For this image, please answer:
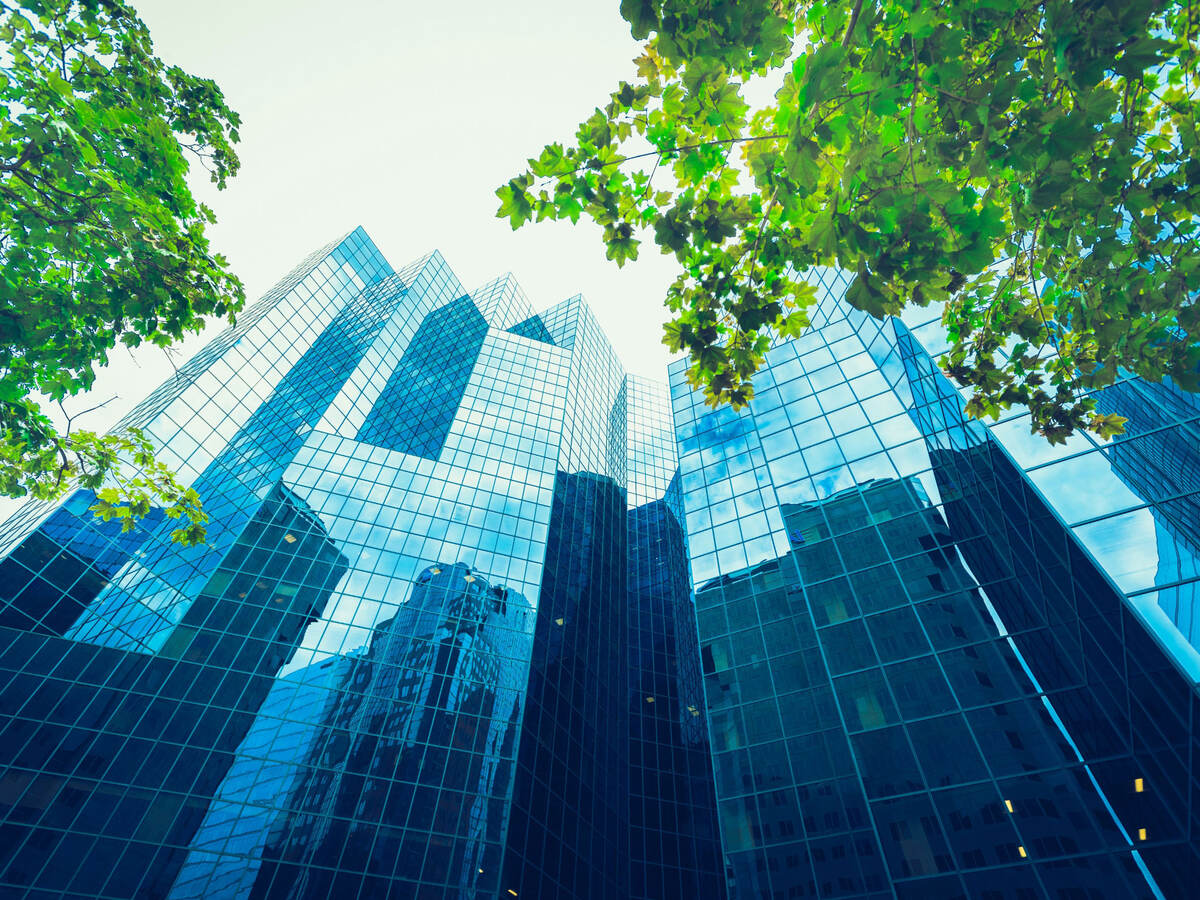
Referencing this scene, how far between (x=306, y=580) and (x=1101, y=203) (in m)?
34.3

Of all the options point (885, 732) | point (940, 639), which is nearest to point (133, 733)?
point (885, 732)

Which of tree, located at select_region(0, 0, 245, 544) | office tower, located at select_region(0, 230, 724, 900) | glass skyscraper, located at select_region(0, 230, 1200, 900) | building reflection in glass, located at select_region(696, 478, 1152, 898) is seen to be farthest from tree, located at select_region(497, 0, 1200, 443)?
office tower, located at select_region(0, 230, 724, 900)

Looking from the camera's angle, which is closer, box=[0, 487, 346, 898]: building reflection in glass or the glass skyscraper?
the glass skyscraper

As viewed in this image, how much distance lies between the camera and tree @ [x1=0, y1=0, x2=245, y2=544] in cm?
607

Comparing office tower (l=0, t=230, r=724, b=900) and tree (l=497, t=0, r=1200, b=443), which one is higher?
office tower (l=0, t=230, r=724, b=900)

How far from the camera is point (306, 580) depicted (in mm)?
30891

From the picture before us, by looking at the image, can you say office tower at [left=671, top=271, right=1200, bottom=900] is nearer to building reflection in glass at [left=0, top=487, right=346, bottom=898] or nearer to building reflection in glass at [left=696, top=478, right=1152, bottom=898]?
building reflection in glass at [left=696, top=478, right=1152, bottom=898]

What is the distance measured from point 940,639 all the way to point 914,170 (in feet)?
60.5

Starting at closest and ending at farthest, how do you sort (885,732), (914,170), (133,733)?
(914,170) < (885,732) < (133,733)

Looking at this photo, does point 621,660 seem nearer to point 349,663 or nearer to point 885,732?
point 349,663

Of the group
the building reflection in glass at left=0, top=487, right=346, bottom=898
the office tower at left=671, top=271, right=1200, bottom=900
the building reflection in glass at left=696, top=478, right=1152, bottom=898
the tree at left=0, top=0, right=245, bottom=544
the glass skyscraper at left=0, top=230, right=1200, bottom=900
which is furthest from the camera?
the building reflection in glass at left=0, top=487, right=346, bottom=898

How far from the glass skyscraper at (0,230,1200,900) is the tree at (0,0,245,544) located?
52.1 ft

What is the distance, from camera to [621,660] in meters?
42.6

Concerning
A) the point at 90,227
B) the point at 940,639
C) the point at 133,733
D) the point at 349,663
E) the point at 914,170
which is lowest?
the point at 914,170
